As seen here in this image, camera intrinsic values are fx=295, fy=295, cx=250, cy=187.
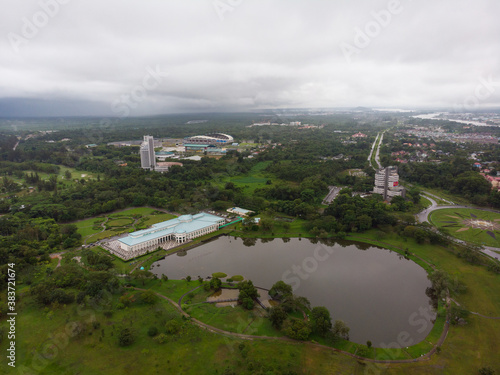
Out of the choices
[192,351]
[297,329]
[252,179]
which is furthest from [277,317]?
[252,179]

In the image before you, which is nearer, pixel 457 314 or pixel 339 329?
pixel 339 329

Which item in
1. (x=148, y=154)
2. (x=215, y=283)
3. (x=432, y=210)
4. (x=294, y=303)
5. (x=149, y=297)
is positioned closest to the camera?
(x=294, y=303)

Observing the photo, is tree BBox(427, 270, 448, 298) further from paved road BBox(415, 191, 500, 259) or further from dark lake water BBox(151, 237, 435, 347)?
paved road BBox(415, 191, 500, 259)

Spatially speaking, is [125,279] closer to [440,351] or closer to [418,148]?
[440,351]

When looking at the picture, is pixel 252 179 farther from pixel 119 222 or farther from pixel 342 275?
pixel 342 275

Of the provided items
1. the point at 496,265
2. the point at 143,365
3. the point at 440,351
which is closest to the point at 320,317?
the point at 440,351

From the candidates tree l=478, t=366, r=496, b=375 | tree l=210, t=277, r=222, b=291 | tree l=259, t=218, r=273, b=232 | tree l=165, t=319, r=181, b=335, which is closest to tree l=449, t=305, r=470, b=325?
tree l=478, t=366, r=496, b=375

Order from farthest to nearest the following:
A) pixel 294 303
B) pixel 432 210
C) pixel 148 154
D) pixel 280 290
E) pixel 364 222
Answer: pixel 148 154 → pixel 432 210 → pixel 364 222 → pixel 280 290 → pixel 294 303
